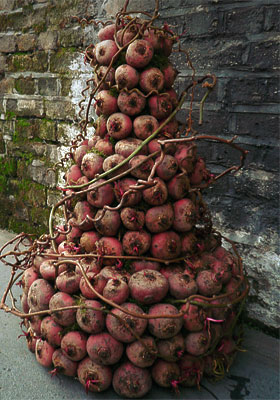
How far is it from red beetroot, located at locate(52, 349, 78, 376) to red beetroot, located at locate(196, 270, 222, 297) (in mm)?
519

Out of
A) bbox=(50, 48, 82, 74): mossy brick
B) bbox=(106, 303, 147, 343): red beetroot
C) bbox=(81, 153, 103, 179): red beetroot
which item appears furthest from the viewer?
bbox=(50, 48, 82, 74): mossy brick

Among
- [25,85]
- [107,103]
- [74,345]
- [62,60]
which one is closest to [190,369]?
[74,345]

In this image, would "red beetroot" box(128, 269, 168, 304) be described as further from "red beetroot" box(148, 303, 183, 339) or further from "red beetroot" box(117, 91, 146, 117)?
"red beetroot" box(117, 91, 146, 117)

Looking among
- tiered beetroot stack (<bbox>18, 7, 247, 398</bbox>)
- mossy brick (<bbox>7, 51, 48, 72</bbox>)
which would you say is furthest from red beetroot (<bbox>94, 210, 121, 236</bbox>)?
mossy brick (<bbox>7, 51, 48, 72</bbox>)

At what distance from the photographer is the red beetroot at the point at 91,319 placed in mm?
1201

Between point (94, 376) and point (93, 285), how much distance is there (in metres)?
0.30

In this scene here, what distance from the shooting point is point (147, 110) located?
1405mm

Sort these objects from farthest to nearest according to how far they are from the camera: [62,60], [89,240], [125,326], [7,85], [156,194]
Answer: [7,85]
[62,60]
[89,240]
[156,194]
[125,326]

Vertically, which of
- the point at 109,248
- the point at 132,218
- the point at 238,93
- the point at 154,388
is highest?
the point at 238,93

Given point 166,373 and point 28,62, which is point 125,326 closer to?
point 166,373

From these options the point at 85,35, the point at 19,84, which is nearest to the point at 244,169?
the point at 85,35

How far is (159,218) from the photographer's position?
1.29 m

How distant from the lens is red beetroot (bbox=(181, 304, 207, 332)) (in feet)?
4.00

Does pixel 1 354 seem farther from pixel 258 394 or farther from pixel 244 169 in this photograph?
pixel 244 169
